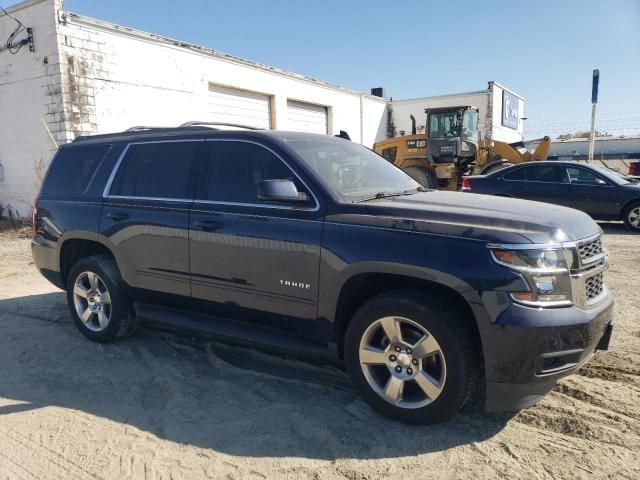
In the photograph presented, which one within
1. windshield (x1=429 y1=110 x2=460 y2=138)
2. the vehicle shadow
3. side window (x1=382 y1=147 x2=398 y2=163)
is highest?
windshield (x1=429 y1=110 x2=460 y2=138)

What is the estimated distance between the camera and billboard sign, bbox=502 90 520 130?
27341 mm

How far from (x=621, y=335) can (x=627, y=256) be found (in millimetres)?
4025

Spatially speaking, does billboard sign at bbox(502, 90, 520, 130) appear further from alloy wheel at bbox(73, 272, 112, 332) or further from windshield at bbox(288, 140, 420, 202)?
alloy wheel at bbox(73, 272, 112, 332)

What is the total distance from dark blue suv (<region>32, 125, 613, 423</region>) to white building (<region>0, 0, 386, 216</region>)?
8497 mm

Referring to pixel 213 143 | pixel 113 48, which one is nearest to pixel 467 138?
pixel 113 48

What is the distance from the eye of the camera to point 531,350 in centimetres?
284

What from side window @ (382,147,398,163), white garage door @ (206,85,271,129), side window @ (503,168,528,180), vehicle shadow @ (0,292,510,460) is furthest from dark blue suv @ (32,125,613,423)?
side window @ (382,147,398,163)

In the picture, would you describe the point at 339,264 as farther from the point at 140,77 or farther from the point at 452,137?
the point at 452,137

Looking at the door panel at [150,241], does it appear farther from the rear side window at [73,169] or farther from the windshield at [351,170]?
the windshield at [351,170]

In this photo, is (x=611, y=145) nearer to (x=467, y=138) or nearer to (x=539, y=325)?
(x=467, y=138)

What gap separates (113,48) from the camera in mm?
12906

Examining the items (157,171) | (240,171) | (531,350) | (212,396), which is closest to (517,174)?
(240,171)

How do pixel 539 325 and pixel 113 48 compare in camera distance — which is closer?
pixel 539 325

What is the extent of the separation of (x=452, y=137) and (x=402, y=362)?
44.7 feet
